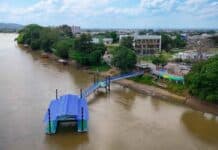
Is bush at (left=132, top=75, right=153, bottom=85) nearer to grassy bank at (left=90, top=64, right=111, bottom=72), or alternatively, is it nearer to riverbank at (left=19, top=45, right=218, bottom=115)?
riverbank at (left=19, top=45, right=218, bottom=115)

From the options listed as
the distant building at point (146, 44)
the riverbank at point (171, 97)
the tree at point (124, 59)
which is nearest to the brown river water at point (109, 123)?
the riverbank at point (171, 97)

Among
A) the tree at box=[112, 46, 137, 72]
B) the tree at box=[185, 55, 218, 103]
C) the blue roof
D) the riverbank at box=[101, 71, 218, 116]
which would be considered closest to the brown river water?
the riverbank at box=[101, 71, 218, 116]

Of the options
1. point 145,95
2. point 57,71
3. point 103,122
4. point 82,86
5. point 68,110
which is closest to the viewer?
point 68,110

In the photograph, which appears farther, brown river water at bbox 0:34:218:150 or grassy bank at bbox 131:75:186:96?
grassy bank at bbox 131:75:186:96

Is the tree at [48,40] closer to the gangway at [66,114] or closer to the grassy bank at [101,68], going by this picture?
the grassy bank at [101,68]

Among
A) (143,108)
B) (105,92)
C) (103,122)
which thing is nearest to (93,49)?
(105,92)

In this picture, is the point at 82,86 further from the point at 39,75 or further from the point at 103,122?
the point at 103,122
